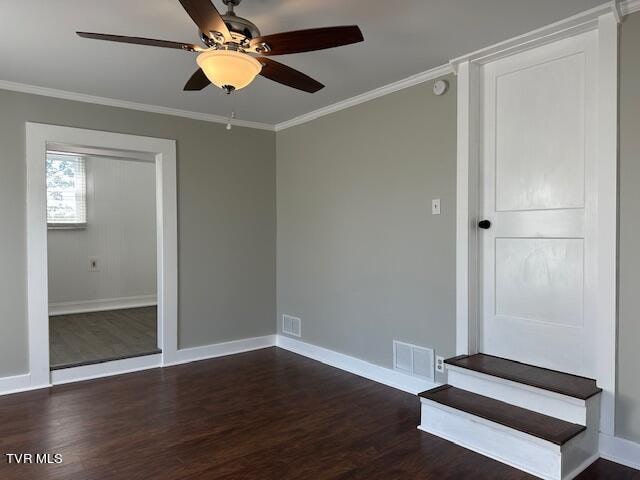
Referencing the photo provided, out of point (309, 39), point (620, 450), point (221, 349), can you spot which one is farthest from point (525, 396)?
point (221, 349)

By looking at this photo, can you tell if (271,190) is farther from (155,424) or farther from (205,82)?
(155,424)

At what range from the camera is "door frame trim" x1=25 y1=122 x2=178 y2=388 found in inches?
138

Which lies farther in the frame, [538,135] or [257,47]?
[538,135]

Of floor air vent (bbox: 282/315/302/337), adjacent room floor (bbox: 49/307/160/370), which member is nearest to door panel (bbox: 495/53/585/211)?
floor air vent (bbox: 282/315/302/337)

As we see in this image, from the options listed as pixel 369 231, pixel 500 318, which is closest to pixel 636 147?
pixel 500 318

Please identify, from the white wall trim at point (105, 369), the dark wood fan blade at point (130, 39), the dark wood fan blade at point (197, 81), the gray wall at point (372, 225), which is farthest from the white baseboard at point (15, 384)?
the dark wood fan blade at point (130, 39)

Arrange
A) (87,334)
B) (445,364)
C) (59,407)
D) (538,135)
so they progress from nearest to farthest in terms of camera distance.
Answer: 1. (538,135)
2. (445,364)
3. (59,407)
4. (87,334)

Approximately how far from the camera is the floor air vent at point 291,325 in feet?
15.0

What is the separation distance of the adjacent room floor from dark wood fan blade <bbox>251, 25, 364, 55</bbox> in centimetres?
314

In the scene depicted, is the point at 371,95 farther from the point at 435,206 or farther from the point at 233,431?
the point at 233,431

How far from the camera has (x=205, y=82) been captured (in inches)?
99.0

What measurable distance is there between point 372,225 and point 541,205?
137cm

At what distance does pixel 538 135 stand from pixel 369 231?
4.91 ft

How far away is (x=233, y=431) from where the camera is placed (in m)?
2.77
